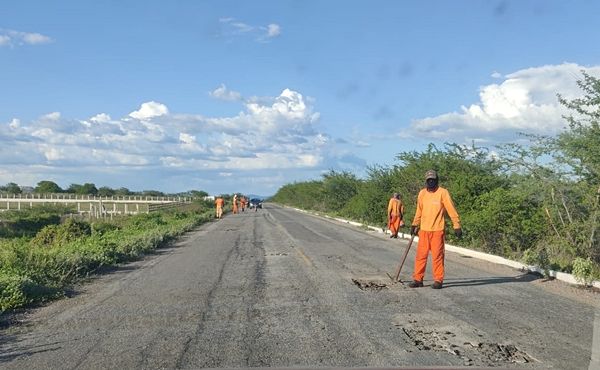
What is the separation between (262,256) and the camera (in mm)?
16812

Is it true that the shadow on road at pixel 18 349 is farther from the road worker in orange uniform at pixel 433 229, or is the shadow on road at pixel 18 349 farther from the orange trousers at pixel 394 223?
the orange trousers at pixel 394 223

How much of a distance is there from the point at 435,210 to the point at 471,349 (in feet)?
15.7

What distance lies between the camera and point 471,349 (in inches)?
262

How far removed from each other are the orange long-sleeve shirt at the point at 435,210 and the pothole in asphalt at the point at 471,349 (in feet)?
13.0

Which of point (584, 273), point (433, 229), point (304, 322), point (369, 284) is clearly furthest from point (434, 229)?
point (304, 322)

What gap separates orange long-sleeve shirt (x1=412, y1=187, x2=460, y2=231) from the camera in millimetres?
11102

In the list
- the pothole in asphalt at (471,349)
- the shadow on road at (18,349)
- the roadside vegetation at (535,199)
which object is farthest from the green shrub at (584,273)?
the shadow on road at (18,349)

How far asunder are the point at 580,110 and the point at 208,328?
1033 cm

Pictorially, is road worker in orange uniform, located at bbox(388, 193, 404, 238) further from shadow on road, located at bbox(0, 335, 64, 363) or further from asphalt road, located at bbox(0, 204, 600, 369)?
shadow on road, located at bbox(0, 335, 64, 363)

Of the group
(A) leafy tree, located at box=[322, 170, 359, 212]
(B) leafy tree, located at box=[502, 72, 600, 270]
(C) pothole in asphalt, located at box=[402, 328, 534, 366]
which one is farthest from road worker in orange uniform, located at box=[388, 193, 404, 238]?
(A) leafy tree, located at box=[322, 170, 359, 212]

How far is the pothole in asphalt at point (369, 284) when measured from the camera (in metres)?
10.9

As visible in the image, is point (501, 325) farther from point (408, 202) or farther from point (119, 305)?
point (408, 202)

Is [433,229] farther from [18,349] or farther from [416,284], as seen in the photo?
[18,349]

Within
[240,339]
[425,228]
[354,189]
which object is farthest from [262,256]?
[354,189]
